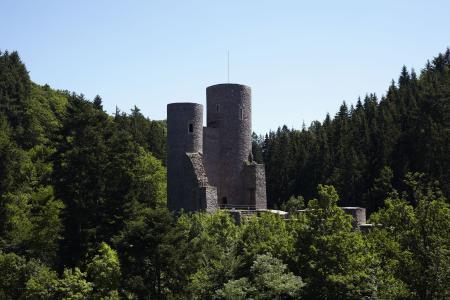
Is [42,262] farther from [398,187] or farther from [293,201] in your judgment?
[398,187]

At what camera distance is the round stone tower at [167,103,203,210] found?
38719mm

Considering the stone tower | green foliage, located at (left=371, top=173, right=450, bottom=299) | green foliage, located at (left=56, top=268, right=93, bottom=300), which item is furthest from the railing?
green foliage, located at (left=371, top=173, right=450, bottom=299)

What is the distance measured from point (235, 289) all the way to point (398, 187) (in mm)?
37738

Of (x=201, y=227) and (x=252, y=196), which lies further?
(x=252, y=196)

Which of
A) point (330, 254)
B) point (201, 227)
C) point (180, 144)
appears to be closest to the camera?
point (330, 254)

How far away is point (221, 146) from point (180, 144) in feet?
12.3

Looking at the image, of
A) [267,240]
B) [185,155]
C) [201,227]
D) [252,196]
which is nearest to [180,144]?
[185,155]

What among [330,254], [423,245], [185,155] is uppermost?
[185,155]

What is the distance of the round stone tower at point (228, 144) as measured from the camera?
41344 mm

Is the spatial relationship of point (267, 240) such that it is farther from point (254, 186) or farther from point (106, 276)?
point (254, 186)

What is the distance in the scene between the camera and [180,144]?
3909 centimetres

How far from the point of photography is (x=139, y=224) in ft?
80.2

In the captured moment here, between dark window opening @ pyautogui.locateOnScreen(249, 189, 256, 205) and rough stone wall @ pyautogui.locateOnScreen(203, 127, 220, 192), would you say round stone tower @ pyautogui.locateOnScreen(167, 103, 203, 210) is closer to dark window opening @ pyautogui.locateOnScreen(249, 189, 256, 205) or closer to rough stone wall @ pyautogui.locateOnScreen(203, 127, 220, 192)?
rough stone wall @ pyautogui.locateOnScreen(203, 127, 220, 192)

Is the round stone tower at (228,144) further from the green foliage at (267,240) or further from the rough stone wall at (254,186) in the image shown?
the green foliage at (267,240)
